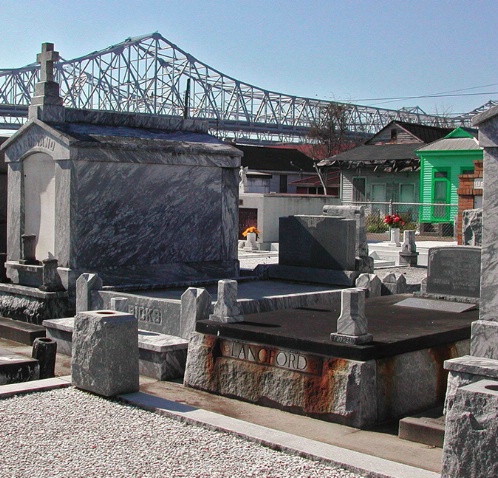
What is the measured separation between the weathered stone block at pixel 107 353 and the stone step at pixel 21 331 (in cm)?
329

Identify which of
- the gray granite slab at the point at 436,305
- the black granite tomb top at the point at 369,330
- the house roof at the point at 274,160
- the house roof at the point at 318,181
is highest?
the house roof at the point at 274,160

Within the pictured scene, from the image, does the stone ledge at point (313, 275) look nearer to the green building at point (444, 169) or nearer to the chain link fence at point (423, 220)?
the chain link fence at point (423, 220)

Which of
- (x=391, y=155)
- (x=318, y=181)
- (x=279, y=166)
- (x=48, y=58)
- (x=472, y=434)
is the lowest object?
(x=472, y=434)

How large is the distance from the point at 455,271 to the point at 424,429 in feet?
12.6

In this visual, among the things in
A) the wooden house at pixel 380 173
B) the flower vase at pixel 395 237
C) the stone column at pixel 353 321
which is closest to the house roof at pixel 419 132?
the wooden house at pixel 380 173

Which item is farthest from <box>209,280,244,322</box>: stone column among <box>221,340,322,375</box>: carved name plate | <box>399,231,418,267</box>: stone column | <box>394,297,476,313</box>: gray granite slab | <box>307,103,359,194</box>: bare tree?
<box>307,103,359,194</box>: bare tree

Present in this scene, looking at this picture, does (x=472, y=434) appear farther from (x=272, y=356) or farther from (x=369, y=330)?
(x=369, y=330)

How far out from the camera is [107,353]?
23.1 feet

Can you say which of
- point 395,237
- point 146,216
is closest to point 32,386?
point 146,216

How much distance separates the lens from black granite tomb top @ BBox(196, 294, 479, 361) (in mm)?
6699

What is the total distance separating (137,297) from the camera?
9.84 meters

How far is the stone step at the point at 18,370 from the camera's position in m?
7.88

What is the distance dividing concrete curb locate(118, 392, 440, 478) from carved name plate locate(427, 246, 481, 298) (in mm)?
4135

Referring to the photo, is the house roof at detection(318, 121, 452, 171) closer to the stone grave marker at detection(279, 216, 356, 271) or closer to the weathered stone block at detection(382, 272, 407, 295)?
the stone grave marker at detection(279, 216, 356, 271)
